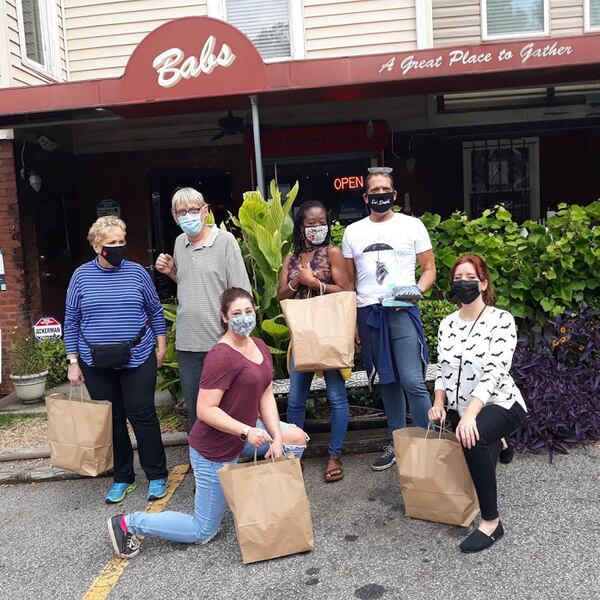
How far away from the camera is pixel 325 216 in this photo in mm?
3994

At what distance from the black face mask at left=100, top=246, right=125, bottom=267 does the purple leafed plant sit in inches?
114

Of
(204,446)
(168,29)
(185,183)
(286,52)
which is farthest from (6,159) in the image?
(204,446)

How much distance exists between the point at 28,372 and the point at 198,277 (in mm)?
3446

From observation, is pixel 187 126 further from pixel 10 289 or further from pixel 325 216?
pixel 325 216

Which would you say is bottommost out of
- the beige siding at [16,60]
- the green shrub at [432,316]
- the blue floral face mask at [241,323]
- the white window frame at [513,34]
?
the green shrub at [432,316]

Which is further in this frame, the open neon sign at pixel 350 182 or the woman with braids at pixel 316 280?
the open neon sign at pixel 350 182

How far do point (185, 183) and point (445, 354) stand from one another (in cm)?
717

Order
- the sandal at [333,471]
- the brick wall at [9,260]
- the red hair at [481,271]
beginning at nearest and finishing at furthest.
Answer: the red hair at [481,271], the sandal at [333,471], the brick wall at [9,260]

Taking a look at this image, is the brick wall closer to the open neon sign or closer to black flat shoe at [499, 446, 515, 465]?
the open neon sign

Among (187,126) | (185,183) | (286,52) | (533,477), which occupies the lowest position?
(533,477)

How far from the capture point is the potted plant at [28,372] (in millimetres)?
6340

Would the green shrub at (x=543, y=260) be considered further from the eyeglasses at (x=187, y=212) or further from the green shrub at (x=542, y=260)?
the eyeglasses at (x=187, y=212)

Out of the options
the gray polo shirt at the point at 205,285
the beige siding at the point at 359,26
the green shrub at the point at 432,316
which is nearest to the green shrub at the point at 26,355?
the gray polo shirt at the point at 205,285

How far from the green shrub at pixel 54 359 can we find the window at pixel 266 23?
4.62 meters
